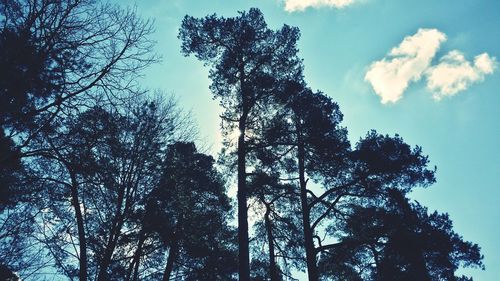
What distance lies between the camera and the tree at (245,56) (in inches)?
529

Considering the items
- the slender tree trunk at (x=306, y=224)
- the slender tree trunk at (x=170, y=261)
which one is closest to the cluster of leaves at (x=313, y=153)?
the slender tree trunk at (x=306, y=224)

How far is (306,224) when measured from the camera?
13.8 metres

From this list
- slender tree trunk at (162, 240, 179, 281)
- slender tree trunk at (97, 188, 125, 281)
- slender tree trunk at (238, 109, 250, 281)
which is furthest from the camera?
slender tree trunk at (162, 240, 179, 281)

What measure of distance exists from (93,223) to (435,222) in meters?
14.9

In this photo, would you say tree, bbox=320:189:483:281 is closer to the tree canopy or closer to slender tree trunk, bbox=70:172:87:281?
the tree canopy

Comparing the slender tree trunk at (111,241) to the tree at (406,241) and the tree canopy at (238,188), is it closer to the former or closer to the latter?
the tree canopy at (238,188)

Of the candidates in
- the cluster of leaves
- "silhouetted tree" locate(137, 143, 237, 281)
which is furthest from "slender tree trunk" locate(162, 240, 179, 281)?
the cluster of leaves

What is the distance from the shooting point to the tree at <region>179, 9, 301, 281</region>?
529 inches

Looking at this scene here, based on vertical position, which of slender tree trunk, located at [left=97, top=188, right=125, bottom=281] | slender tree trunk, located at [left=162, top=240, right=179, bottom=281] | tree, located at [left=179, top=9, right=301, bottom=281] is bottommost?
slender tree trunk, located at [left=97, top=188, right=125, bottom=281]

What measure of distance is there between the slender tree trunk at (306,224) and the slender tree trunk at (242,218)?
7.92 feet

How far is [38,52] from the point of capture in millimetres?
5363

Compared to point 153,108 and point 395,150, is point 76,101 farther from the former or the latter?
point 395,150

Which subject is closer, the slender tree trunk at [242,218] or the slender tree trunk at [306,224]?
the slender tree trunk at [242,218]

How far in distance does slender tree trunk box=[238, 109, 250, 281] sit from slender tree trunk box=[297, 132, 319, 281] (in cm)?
241
